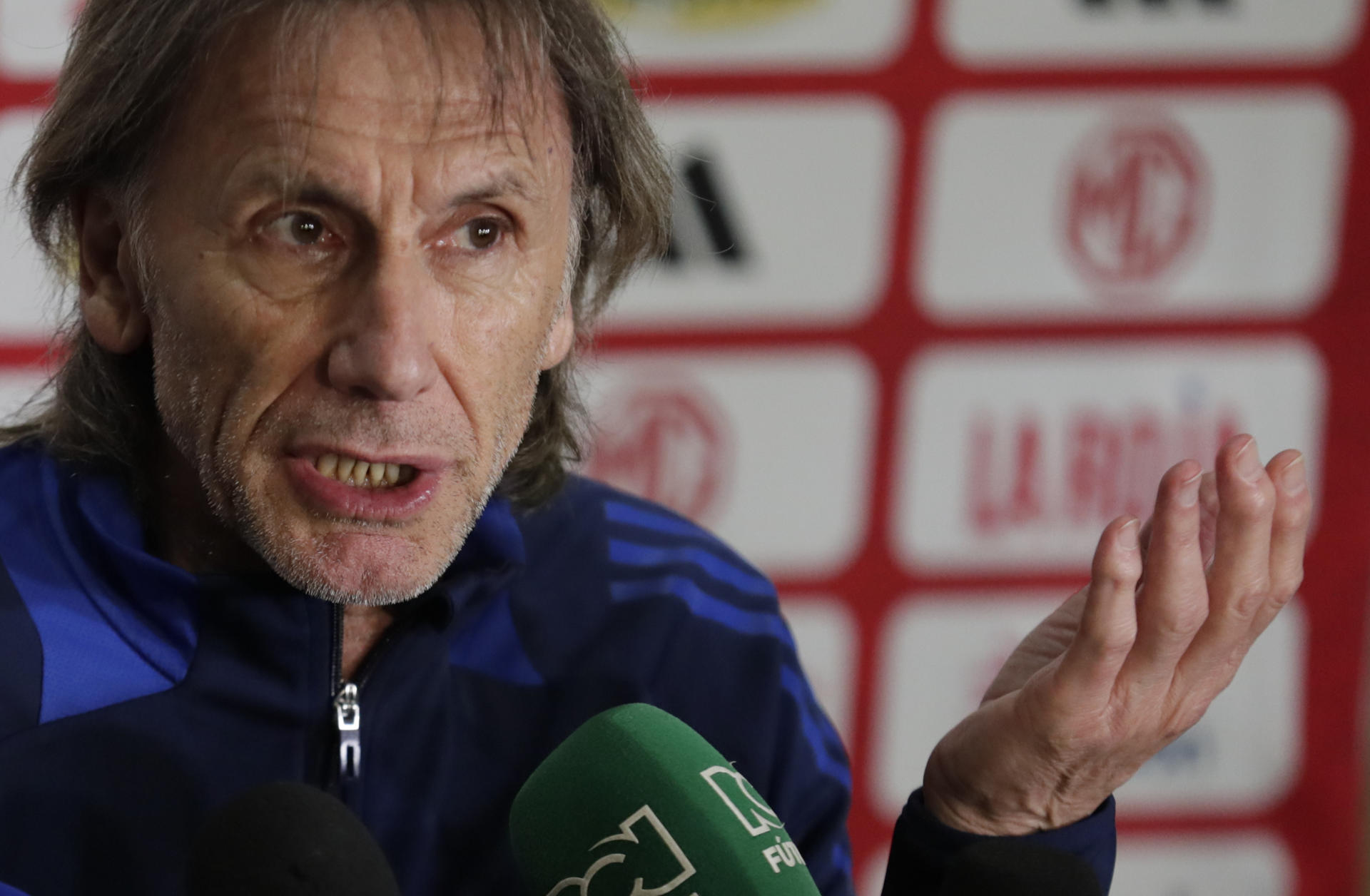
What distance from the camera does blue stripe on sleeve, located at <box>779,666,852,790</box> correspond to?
106 cm

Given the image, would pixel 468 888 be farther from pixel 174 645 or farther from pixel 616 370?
pixel 616 370

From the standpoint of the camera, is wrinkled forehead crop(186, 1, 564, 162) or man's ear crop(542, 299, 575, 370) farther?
man's ear crop(542, 299, 575, 370)

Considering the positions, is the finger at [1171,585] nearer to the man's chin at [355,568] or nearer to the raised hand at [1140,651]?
the raised hand at [1140,651]

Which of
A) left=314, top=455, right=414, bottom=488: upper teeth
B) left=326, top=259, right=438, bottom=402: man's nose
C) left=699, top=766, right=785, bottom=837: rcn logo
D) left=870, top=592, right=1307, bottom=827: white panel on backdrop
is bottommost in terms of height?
left=870, top=592, right=1307, bottom=827: white panel on backdrop

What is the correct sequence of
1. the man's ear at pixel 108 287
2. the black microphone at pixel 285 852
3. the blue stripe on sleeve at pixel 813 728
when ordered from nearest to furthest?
1. the black microphone at pixel 285 852
2. the man's ear at pixel 108 287
3. the blue stripe on sleeve at pixel 813 728

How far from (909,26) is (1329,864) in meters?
1.31

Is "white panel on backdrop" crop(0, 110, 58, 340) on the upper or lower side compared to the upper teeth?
upper

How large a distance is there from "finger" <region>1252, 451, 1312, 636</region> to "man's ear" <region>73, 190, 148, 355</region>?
0.69 m

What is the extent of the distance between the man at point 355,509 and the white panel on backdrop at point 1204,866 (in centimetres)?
113

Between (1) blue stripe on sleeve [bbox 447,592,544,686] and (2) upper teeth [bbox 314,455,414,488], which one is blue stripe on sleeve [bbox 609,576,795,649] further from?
(2) upper teeth [bbox 314,455,414,488]

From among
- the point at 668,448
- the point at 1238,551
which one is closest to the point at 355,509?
the point at 1238,551

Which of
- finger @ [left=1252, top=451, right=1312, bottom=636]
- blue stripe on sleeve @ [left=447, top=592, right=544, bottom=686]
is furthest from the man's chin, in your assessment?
finger @ [left=1252, top=451, right=1312, bottom=636]

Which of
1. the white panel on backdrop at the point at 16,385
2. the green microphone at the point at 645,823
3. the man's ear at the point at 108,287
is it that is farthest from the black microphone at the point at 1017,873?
the white panel on backdrop at the point at 16,385

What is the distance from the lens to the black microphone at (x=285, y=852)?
56cm
